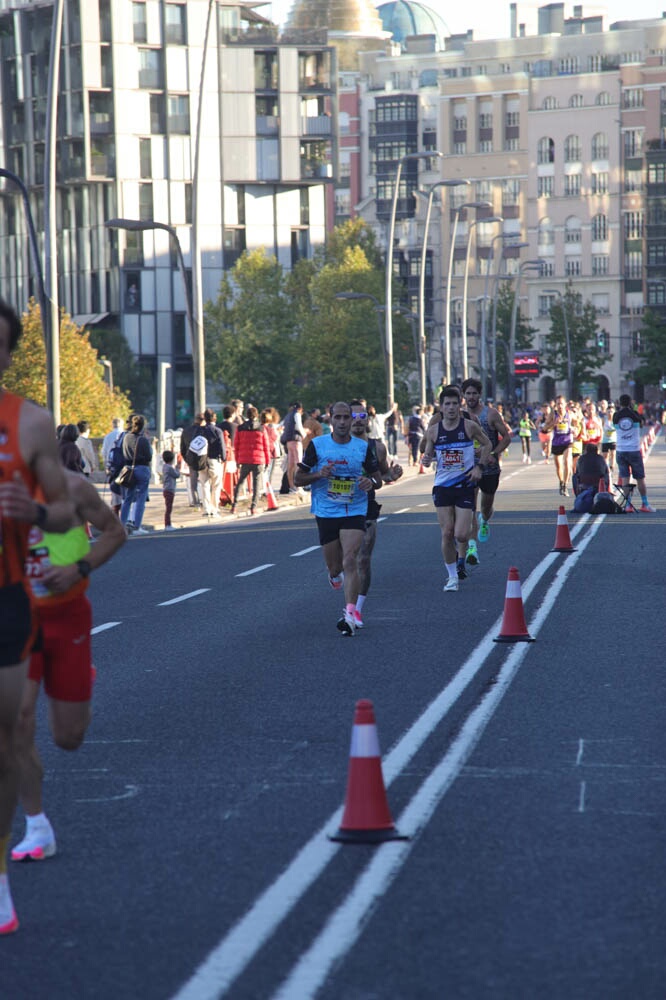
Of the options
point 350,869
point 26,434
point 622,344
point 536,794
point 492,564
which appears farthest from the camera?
point 622,344

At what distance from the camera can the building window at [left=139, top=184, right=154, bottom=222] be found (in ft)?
300

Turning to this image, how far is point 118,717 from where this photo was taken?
9523 mm

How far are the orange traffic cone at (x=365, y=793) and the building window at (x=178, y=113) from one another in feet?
288

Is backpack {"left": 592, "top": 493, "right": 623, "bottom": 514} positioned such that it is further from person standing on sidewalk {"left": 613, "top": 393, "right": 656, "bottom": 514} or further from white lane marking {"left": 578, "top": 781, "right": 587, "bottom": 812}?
white lane marking {"left": 578, "top": 781, "right": 587, "bottom": 812}

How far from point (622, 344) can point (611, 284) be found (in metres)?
5.47

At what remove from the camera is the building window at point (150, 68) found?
90.1 metres

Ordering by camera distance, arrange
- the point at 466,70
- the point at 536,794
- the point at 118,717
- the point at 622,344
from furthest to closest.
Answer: the point at 466,70, the point at 622,344, the point at 118,717, the point at 536,794

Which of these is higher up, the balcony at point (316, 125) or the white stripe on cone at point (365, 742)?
the balcony at point (316, 125)

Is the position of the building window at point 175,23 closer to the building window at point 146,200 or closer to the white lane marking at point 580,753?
the building window at point 146,200

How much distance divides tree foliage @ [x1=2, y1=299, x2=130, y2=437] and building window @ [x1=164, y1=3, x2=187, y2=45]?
48839 millimetres

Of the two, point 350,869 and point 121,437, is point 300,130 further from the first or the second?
point 350,869

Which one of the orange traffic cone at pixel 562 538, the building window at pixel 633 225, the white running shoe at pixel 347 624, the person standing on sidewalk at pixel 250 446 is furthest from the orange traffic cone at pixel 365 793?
the building window at pixel 633 225

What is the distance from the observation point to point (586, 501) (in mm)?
28422

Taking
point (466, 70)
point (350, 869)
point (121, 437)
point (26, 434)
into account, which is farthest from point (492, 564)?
point (466, 70)
